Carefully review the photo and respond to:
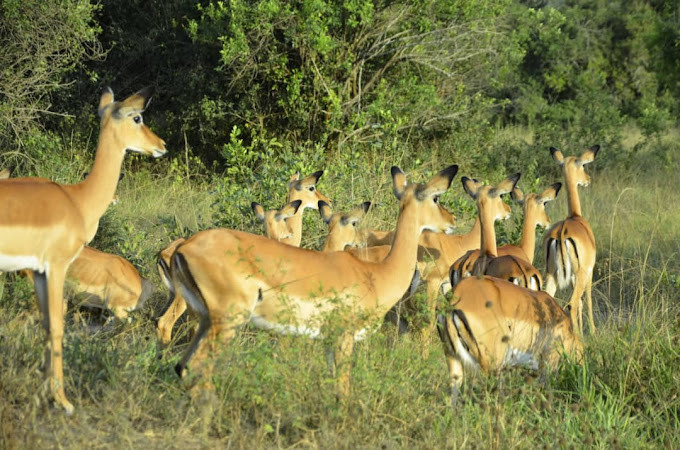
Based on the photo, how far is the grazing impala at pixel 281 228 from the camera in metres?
6.29

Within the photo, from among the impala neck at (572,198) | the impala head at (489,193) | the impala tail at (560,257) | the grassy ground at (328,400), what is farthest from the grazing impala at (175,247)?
the impala neck at (572,198)

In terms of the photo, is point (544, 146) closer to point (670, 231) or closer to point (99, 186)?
point (670, 231)

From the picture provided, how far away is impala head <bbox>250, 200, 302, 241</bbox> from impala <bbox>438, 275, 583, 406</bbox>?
2792 millimetres

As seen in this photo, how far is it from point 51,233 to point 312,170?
492cm

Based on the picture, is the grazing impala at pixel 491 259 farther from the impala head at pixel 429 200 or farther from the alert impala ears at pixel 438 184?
the alert impala ears at pixel 438 184

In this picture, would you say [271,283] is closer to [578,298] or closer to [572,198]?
[578,298]

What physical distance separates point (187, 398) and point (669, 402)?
7.71 ft

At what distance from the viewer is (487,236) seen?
686 cm

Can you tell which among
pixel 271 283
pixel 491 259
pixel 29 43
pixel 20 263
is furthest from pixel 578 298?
pixel 29 43

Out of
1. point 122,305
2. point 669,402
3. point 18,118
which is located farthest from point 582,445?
point 18,118

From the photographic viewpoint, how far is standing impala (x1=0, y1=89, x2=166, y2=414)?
13.9ft

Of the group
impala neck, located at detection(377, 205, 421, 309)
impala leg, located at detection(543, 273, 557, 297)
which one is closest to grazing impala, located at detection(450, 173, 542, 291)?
impala leg, located at detection(543, 273, 557, 297)

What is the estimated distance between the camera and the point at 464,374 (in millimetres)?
4863

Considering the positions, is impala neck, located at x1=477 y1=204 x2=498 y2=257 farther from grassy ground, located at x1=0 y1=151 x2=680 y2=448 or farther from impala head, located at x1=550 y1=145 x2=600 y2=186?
impala head, located at x1=550 y1=145 x2=600 y2=186
